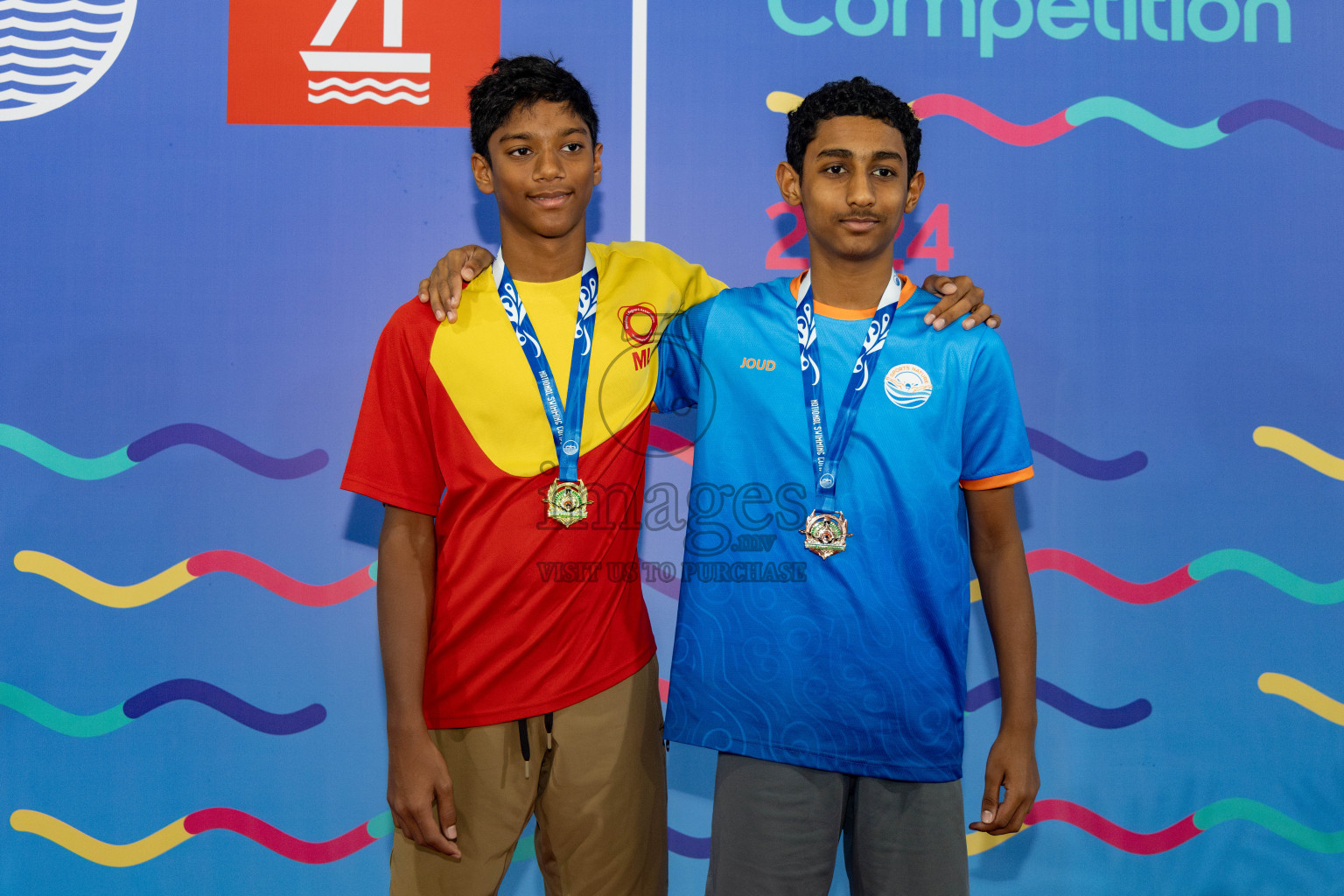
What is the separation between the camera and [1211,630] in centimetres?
249

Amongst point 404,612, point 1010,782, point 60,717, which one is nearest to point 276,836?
point 60,717

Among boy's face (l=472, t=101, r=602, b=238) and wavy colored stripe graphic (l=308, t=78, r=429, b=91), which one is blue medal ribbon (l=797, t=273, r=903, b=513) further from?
wavy colored stripe graphic (l=308, t=78, r=429, b=91)

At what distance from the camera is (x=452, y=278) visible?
1866 millimetres

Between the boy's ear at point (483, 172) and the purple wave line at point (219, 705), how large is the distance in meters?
1.45

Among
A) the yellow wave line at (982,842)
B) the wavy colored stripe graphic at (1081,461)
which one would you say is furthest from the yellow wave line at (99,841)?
the wavy colored stripe graphic at (1081,461)

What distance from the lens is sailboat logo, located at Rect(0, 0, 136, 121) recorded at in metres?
2.38

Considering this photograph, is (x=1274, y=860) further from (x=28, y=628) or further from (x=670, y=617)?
A: (x=28, y=628)

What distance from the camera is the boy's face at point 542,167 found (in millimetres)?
1797

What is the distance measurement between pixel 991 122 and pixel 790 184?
878 millimetres

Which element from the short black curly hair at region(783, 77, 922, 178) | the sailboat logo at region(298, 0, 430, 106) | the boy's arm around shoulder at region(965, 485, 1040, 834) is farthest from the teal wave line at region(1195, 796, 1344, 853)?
the sailboat logo at region(298, 0, 430, 106)

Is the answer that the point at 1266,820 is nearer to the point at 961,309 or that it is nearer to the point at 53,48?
the point at 961,309

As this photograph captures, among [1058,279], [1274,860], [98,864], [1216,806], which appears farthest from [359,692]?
[1274,860]

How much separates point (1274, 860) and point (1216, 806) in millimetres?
220

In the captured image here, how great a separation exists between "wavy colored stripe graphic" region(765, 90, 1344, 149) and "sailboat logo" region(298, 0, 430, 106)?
3.00 feet
